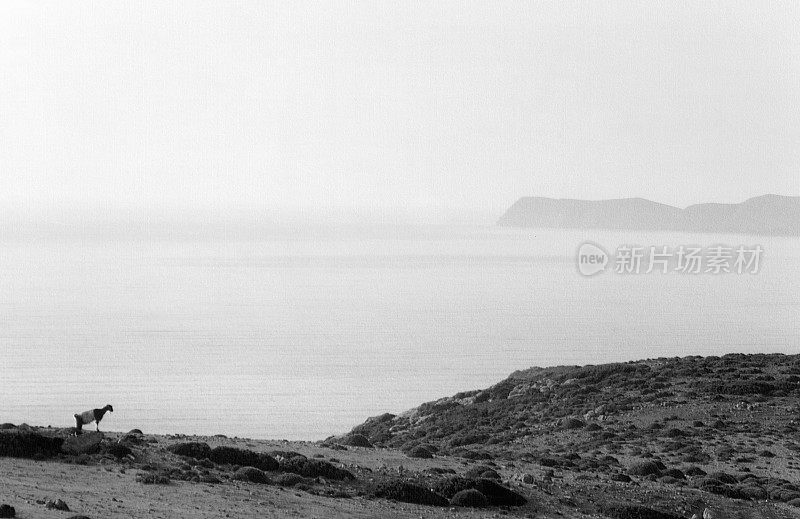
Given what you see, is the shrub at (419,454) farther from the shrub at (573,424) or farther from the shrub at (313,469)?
the shrub at (573,424)

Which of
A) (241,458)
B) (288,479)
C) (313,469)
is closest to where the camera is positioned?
(288,479)

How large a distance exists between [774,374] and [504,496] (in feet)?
98.1

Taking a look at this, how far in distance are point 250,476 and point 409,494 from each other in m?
3.73

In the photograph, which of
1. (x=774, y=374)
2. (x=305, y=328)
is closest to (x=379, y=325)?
(x=305, y=328)

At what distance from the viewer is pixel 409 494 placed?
78.6 ft

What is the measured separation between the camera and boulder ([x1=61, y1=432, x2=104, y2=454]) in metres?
24.2

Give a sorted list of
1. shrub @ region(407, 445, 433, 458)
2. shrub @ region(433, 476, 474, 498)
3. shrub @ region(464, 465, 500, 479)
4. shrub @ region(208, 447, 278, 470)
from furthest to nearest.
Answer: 1. shrub @ region(407, 445, 433, 458)
2. shrub @ region(464, 465, 500, 479)
3. shrub @ region(208, 447, 278, 470)
4. shrub @ region(433, 476, 474, 498)

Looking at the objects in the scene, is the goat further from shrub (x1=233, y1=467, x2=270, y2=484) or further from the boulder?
shrub (x1=233, y1=467, x2=270, y2=484)

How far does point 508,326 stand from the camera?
147125mm

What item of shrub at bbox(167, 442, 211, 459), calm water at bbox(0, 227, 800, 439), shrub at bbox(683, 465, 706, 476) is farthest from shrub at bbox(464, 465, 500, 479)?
calm water at bbox(0, 227, 800, 439)

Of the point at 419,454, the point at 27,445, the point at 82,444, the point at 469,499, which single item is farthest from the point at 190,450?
the point at 419,454

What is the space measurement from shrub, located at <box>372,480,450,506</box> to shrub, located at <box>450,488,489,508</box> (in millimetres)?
223

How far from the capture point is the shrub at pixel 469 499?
23.9 m

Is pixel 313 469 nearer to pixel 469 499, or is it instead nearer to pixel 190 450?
pixel 190 450
